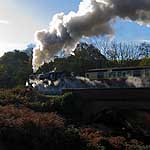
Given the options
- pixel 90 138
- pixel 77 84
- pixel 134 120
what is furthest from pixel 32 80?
pixel 90 138

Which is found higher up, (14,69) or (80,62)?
(80,62)

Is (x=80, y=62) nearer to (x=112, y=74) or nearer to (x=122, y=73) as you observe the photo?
(x=112, y=74)

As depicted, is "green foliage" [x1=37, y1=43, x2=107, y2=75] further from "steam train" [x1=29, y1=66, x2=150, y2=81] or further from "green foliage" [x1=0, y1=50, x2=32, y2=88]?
"steam train" [x1=29, y1=66, x2=150, y2=81]

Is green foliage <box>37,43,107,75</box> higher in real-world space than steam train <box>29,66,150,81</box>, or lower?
higher

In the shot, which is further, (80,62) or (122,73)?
(80,62)

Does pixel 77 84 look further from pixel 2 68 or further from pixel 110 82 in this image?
pixel 2 68

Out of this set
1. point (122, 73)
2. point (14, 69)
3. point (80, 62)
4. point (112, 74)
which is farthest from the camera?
point (14, 69)

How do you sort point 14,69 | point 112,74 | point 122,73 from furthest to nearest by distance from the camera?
point 14,69 < point 112,74 < point 122,73

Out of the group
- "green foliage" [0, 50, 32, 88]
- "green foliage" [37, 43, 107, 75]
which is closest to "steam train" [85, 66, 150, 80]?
"green foliage" [37, 43, 107, 75]

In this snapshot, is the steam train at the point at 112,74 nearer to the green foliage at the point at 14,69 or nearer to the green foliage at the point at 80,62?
the green foliage at the point at 14,69

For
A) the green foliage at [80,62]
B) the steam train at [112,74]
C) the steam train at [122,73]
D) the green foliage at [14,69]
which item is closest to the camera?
the steam train at [122,73]

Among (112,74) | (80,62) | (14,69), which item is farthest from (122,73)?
(14,69)

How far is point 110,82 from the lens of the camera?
50625 mm

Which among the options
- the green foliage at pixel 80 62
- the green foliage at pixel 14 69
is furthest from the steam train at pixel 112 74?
the green foliage at pixel 80 62
